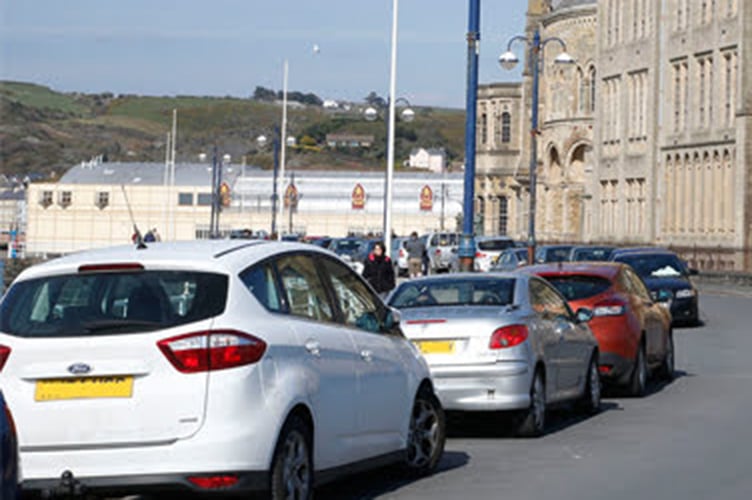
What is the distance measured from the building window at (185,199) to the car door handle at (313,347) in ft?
398

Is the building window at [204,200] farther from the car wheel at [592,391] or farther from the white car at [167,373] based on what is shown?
the white car at [167,373]

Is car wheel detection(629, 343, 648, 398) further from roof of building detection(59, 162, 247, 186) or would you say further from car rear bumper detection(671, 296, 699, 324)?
roof of building detection(59, 162, 247, 186)

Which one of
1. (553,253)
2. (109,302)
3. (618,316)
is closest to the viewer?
(109,302)

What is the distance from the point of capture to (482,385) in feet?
51.5

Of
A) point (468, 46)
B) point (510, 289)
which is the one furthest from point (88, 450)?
point (468, 46)

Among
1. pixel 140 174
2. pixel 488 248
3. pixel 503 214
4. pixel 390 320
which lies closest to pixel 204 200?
pixel 140 174

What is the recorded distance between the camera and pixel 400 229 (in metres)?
131

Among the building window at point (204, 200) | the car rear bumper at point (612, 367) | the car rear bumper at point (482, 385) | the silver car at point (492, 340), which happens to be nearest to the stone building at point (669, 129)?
the building window at point (204, 200)

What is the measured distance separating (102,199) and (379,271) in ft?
327

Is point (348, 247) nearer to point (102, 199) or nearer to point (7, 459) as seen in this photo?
point (102, 199)

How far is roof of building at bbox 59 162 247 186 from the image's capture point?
138250mm

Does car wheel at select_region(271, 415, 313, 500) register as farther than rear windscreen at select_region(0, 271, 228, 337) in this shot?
Yes

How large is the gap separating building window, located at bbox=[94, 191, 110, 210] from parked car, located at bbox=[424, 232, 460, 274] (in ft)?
187

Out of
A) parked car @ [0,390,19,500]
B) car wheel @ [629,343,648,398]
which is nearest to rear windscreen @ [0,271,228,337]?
parked car @ [0,390,19,500]
